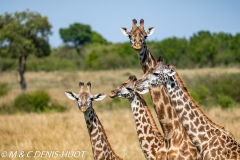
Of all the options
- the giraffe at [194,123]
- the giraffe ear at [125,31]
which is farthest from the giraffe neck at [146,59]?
the giraffe at [194,123]

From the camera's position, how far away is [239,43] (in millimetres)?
55625

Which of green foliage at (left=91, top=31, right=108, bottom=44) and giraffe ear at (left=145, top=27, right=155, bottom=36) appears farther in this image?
green foliage at (left=91, top=31, right=108, bottom=44)

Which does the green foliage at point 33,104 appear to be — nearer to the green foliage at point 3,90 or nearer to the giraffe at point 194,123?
the green foliage at point 3,90

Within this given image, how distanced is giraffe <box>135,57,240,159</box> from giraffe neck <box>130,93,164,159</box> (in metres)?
0.79

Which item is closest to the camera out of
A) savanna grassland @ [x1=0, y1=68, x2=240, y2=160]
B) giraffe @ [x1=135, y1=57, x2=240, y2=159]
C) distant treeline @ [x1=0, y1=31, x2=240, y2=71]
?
giraffe @ [x1=135, y1=57, x2=240, y2=159]

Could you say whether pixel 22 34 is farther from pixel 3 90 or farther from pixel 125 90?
pixel 125 90

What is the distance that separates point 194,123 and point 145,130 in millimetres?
1039

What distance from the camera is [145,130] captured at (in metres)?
8.46

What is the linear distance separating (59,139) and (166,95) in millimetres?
7082

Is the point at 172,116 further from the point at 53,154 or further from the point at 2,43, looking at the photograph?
the point at 2,43

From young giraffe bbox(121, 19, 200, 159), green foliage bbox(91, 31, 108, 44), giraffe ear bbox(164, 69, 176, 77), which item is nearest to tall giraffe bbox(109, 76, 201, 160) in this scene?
young giraffe bbox(121, 19, 200, 159)

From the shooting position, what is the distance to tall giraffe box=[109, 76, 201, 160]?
25.3 ft

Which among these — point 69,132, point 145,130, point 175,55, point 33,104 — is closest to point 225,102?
point 33,104

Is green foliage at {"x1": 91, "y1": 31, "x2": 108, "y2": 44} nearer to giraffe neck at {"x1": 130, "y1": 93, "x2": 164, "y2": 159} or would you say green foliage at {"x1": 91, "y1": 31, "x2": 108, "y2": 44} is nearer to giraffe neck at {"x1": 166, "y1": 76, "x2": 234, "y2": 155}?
giraffe neck at {"x1": 130, "y1": 93, "x2": 164, "y2": 159}
